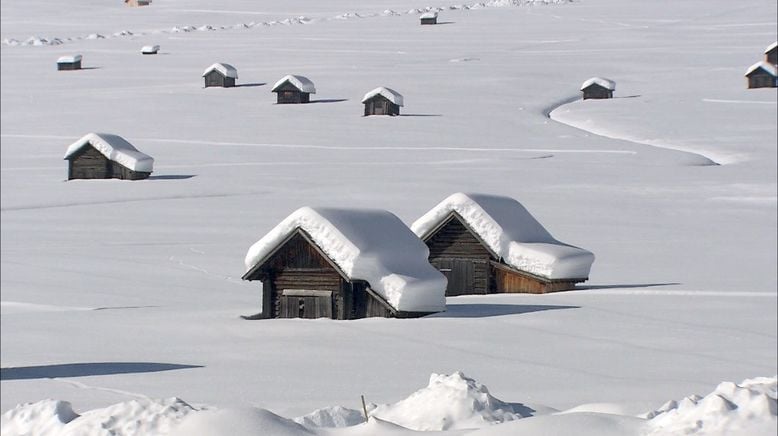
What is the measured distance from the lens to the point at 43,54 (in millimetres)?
105875

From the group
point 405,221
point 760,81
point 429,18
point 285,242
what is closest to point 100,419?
point 285,242

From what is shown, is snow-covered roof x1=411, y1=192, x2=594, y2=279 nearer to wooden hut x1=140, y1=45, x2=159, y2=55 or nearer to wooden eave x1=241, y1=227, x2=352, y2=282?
wooden eave x1=241, y1=227, x2=352, y2=282

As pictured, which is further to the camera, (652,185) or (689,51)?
(689,51)

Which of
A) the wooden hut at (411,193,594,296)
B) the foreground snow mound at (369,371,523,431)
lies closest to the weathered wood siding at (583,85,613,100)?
the wooden hut at (411,193,594,296)

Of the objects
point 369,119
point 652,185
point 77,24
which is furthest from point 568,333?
point 77,24

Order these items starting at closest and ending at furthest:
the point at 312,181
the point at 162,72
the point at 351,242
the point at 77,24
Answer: the point at 351,242, the point at 312,181, the point at 162,72, the point at 77,24

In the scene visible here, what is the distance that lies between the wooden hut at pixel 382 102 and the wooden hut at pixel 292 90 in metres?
6.06

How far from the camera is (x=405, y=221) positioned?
35531 mm

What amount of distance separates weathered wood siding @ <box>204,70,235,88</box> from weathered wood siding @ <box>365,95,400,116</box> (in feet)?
52.8

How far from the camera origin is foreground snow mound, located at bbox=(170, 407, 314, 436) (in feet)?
20.4

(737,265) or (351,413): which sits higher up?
(351,413)

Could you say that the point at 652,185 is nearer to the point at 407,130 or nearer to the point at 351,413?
the point at 407,130

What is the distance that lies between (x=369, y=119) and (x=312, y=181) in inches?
722

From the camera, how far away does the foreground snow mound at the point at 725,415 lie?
5539 millimetres
